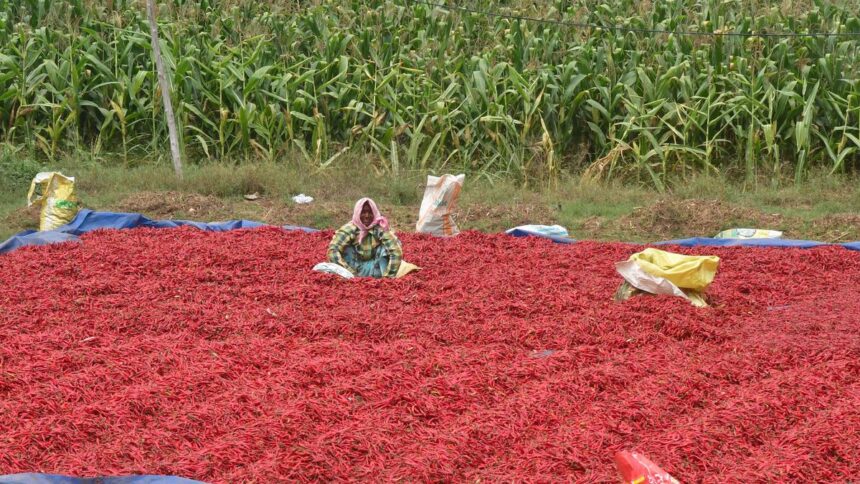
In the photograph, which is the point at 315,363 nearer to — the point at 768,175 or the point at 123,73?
the point at 768,175

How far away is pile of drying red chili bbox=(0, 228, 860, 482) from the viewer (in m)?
4.05

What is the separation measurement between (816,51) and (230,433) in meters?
10.4

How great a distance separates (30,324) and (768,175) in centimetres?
847

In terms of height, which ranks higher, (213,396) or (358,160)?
(213,396)

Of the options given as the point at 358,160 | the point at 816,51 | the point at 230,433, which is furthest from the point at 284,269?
the point at 816,51

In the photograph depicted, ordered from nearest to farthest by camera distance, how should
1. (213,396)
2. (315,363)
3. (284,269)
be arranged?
(213,396), (315,363), (284,269)

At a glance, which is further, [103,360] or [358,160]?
[358,160]

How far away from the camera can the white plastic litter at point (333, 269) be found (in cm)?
695

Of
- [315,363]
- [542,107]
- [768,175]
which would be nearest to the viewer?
[315,363]

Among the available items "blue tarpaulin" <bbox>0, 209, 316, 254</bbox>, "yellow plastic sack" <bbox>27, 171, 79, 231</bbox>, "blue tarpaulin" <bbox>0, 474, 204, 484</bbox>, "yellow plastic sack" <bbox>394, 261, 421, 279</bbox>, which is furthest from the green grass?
"blue tarpaulin" <bbox>0, 474, 204, 484</bbox>

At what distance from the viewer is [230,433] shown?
4285 mm

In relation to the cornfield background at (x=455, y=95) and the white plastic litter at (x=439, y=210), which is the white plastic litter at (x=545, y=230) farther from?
the cornfield background at (x=455, y=95)

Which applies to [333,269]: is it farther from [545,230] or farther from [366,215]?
[545,230]

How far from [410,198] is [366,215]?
390 cm
